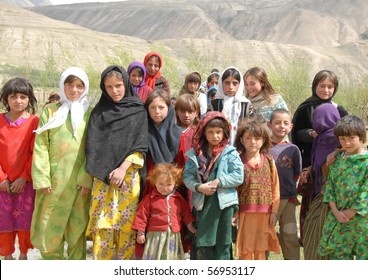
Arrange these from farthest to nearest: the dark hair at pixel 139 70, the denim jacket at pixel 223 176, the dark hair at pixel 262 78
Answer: the dark hair at pixel 139 70, the dark hair at pixel 262 78, the denim jacket at pixel 223 176

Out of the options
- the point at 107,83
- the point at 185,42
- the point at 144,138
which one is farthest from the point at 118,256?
the point at 185,42

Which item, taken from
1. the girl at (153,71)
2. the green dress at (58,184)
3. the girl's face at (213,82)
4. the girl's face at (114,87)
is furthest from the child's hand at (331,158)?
the girl's face at (213,82)

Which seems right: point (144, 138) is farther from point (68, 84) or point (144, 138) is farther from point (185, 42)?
point (185, 42)

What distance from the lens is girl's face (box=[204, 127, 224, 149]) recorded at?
3035 millimetres

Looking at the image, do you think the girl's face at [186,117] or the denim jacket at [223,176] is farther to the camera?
the girl's face at [186,117]

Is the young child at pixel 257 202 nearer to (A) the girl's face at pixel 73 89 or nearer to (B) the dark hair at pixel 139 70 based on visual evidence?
(A) the girl's face at pixel 73 89

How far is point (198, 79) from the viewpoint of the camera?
6066 millimetres

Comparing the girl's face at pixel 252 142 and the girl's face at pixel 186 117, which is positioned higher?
the girl's face at pixel 186 117

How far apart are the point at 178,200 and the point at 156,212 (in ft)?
0.61

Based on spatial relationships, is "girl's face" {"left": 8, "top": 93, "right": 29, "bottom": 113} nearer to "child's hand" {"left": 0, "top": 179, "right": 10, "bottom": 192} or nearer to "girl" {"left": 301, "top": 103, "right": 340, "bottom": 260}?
"child's hand" {"left": 0, "top": 179, "right": 10, "bottom": 192}

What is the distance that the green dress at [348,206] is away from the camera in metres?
2.86

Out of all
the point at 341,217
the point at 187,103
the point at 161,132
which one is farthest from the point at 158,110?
the point at 341,217

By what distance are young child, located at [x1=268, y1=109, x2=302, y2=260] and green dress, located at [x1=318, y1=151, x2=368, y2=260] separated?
0.35 m

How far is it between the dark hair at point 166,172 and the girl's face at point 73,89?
2.48 ft
